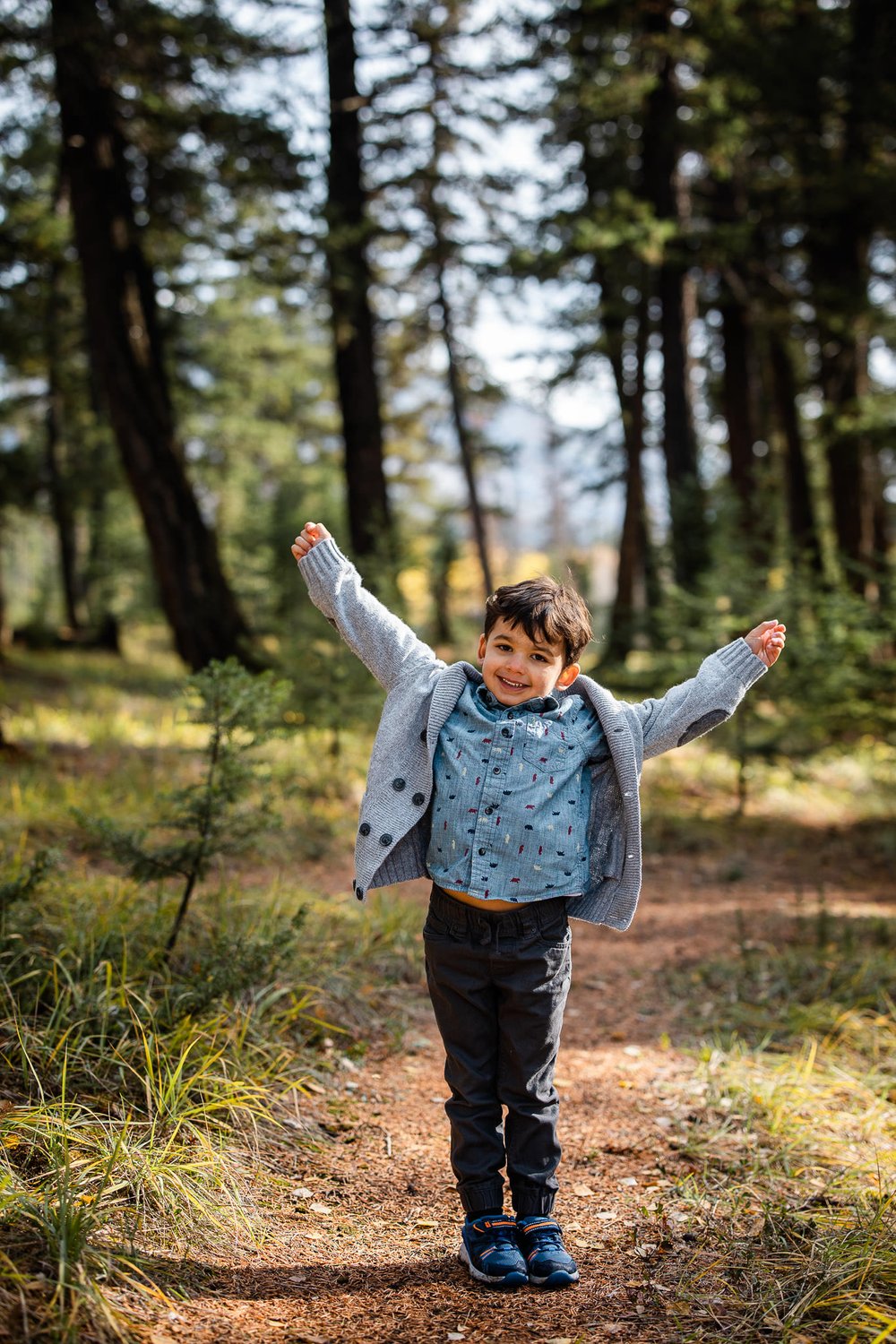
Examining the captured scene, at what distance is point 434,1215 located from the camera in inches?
126

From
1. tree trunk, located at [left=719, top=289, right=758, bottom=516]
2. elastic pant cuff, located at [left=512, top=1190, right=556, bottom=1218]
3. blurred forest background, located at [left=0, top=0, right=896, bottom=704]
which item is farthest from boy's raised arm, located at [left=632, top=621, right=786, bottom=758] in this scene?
tree trunk, located at [left=719, top=289, right=758, bottom=516]

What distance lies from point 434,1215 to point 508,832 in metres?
1.33

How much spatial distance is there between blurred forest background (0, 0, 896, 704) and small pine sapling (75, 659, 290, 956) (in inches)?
156

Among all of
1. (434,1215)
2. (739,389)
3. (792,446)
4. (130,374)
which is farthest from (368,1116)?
(792,446)

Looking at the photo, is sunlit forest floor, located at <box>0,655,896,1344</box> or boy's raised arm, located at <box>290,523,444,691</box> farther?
boy's raised arm, located at <box>290,523,444,691</box>

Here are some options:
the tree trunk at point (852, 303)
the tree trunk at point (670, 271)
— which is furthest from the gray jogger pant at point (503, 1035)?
the tree trunk at point (670, 271)

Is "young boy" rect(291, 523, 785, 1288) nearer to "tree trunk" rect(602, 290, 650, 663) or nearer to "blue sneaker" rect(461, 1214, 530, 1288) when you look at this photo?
"blue sneaker" rect(461, 1214, 530, 1288)

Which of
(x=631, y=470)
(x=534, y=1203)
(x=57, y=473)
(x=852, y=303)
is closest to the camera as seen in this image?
(x=534, y=1203)

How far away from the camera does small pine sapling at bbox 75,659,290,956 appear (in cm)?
405

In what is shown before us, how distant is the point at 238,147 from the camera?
32.3 ft

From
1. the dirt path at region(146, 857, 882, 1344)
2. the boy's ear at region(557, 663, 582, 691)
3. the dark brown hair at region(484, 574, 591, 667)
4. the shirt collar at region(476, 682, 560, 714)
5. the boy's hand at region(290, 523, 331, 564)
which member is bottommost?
the dirt path at region(146, 857, 882, 1344)

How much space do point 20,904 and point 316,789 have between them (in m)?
3.59

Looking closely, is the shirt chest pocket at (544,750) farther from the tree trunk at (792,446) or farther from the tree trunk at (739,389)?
the tree trunk at (792,446)

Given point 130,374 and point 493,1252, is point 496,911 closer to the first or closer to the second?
point 493,1252
